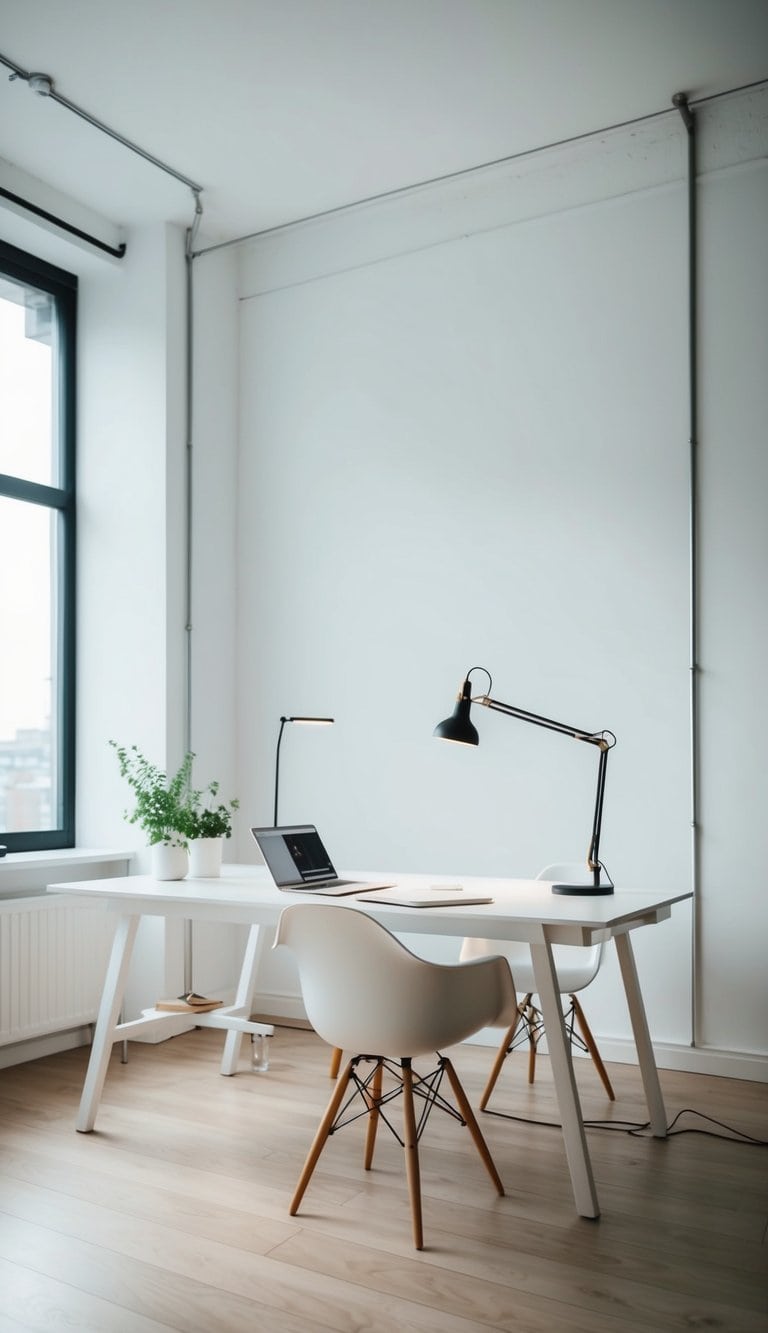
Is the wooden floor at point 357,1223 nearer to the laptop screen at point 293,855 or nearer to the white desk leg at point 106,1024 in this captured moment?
the white desk leg at point 106,1024

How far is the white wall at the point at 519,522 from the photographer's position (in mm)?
3605

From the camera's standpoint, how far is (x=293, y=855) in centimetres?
314

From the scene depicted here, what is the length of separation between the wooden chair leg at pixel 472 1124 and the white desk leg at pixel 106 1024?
1.11 meters

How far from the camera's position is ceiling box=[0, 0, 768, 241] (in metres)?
3.17

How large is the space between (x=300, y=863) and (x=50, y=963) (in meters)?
1.32

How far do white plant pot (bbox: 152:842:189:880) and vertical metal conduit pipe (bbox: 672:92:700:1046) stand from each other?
1.75 meters

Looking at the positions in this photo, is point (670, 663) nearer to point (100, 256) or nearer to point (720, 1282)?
point (720, 1282)

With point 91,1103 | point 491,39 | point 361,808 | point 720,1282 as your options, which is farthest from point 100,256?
point 720,1282

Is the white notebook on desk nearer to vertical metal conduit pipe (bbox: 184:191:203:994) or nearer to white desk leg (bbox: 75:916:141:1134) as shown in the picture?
white desk leg (bbox: 75:916:141:1134)

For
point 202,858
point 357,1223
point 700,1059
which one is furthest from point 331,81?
point 700,1059

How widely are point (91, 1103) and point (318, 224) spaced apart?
3.52 m

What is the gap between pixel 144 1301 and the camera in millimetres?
2057

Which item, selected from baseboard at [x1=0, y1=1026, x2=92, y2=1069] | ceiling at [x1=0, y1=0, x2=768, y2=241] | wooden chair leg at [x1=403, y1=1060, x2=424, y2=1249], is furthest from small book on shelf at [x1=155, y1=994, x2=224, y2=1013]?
ceiling at [x1=0, y1=0, x2=768, y2=241]

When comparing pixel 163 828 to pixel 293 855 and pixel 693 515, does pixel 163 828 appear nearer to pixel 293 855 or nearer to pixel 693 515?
pixel 293 855
